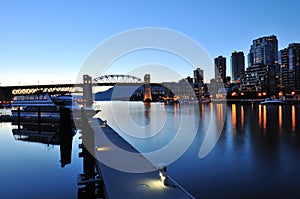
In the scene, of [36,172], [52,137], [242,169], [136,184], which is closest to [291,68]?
[52,137]

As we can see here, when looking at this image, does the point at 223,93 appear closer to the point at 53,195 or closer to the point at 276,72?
the point at 276,72

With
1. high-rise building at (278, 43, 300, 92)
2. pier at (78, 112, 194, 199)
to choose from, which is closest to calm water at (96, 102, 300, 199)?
pier at (78, 112, 194, 199)

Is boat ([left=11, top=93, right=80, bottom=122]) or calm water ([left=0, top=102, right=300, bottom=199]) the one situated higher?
boat ([left=11, top=93, right=80, bottom=122])

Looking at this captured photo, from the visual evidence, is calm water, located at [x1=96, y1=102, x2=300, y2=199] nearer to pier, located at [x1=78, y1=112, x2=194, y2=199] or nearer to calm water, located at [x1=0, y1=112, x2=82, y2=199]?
pier, located at [x1=78, y1=112, x2=194, y2=199]

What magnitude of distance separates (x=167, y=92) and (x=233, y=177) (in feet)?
495

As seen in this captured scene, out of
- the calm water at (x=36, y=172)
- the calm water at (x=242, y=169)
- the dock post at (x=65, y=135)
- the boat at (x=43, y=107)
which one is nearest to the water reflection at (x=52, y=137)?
the dock post at (x=65, y=135)

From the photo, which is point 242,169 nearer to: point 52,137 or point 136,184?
point 136,184

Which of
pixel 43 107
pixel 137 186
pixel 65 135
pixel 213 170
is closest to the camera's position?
pixel 137 186

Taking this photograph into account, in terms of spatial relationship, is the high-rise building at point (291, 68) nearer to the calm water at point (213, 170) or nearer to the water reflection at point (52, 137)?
the water reflection at point (52, 137)

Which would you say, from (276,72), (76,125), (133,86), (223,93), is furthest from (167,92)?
(76,125)

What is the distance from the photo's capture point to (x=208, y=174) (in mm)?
8992

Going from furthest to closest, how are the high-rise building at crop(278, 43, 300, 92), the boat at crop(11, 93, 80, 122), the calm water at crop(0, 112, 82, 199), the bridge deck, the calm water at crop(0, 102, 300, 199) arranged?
1. the high-rise building at crop(278, 43, 300, 92)
2. the boat at crop(11, 93, 80, 122)
3. the calm water at crop(0, 112, 82, 199)
4. the calm water at crop(0, 102, 300, 199)
5. the bridge deck

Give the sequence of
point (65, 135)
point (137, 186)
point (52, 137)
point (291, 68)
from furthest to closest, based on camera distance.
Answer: point (291, 68), point (52, 137), point (65, 135), point (137, 186)

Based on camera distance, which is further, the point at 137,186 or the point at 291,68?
the point at 291,68
